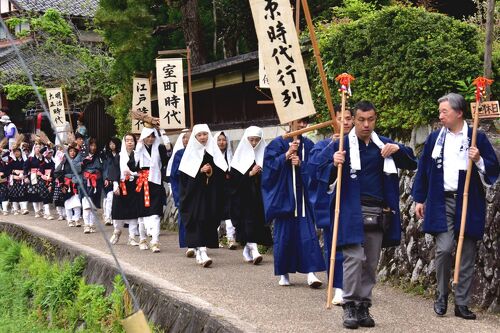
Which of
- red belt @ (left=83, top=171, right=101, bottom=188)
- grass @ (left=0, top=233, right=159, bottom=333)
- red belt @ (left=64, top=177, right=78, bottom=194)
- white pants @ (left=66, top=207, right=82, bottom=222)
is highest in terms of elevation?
red belt @ (left=83, top=171, right=101, bottom=188)

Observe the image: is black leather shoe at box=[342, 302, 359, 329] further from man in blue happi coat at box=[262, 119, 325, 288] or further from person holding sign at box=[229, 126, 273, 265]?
person holding sign at box=[229, 126, 273, 265]

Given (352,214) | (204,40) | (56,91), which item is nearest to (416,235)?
(352,214)

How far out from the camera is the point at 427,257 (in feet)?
30.2

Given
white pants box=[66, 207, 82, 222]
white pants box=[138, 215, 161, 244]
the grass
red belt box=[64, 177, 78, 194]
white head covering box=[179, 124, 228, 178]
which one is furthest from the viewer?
white pants box=[66, 207, 82, 222]

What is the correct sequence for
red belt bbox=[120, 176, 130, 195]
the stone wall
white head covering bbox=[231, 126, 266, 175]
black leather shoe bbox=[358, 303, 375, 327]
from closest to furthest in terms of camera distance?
black leather shoe bbox=[358, 303, 375, 327] < the stone wall < white head covering bbox=[231, 126, 266, 175] < red belt bbox=[120, 176, 130, 195]

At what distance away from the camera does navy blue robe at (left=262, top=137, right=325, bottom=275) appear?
9812 mm

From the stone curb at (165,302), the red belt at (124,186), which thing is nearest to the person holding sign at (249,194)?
the stone curb at (165,302)

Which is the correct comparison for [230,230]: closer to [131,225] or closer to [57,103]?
[131,225]

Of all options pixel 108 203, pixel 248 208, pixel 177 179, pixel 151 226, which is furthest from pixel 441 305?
pixel 108 203

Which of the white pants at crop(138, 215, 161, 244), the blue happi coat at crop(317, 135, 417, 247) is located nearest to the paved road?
the white pants at crop(138, 215, 161, 244)

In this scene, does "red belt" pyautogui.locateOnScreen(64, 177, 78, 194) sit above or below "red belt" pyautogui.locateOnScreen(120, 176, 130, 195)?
below

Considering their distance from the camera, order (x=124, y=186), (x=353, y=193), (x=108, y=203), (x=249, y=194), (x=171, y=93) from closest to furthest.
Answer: (x=353, y=193)
(x=249, y=194)
(x=124, y=186)
(x=171, y=93)
(x=108, y=203)

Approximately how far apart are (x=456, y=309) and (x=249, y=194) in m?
5.35

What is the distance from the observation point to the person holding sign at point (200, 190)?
478 inches
